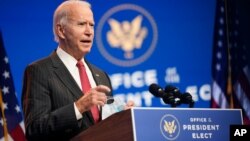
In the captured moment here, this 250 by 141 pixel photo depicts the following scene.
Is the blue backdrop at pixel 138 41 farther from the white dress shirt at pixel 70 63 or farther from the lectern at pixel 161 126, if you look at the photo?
the lectern at pixel 161 126

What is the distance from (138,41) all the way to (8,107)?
4.82 ft

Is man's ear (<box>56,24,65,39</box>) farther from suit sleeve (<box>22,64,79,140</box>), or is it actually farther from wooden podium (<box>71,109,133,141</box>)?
wooden podium (<box>71,109,133,141</box>)

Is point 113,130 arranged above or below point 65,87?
below

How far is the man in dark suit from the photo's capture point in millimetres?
2627

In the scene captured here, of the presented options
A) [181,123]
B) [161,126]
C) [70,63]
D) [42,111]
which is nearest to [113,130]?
[161,126]

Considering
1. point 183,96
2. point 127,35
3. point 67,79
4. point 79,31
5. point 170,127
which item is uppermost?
point 127,35

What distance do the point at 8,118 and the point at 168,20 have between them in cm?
198

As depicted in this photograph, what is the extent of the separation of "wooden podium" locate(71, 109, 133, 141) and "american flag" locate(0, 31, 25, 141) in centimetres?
234

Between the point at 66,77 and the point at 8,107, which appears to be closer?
the point at 66,77

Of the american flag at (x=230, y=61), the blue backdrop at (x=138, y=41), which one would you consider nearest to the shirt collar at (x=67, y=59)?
the blue backdrop at (x=138, y=41)

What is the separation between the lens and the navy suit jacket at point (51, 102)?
8.64 ft

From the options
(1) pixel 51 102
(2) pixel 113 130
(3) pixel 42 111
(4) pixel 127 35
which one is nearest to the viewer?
(2) pixel 113 130

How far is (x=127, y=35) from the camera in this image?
528cm

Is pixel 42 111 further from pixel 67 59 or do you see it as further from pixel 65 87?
pixel 67 59
